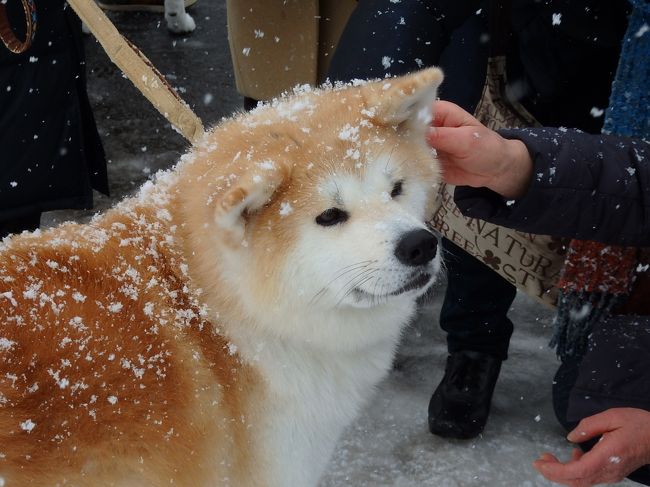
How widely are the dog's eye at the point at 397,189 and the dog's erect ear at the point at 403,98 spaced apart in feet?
0.47

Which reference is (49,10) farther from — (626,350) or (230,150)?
(626,350)

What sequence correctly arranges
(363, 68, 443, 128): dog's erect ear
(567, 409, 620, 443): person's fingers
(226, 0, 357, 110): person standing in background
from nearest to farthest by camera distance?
1. (363, 68, 443, 128): dog's erect ear
2. (567, 409, 620, 443): person's fingers
3. (226, 0, 357, 110): person standing in background

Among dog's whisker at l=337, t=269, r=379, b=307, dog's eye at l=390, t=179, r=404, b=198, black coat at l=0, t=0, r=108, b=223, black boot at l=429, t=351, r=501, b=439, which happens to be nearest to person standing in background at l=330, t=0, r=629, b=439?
black boot at l=429, t=351, r=501, b=439

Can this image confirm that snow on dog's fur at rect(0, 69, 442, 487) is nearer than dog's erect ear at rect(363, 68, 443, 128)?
Yes

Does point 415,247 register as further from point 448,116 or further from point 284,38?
point 284,38

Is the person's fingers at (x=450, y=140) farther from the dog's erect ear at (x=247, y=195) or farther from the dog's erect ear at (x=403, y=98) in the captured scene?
the dog's erect ear at (x=247, y=195)

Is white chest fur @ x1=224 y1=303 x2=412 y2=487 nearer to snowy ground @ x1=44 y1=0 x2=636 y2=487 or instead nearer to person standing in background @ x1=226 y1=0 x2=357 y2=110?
snowy ground @ x1=44 y1=0 x2=636 y2=487

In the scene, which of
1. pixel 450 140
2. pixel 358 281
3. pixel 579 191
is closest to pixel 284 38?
pixel 450 140

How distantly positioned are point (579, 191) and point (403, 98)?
52 cm

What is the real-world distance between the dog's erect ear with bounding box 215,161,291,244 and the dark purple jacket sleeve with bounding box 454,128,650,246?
23.1 inches

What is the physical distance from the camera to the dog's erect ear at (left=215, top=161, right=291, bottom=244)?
1.34 meters

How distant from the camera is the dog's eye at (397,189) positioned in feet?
5.25

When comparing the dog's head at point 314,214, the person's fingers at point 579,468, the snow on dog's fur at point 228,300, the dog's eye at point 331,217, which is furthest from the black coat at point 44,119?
the person's fingers at point 579,468

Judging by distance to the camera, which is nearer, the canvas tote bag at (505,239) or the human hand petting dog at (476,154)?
the human hand petting dog at (476,154)
